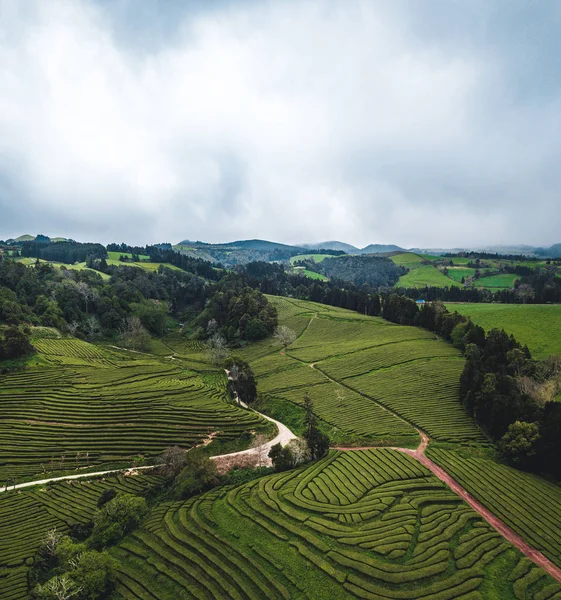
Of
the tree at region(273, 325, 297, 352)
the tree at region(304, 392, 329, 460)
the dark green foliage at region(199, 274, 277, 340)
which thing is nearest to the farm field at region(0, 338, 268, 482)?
the tree at region(304, 392, 329, 460)

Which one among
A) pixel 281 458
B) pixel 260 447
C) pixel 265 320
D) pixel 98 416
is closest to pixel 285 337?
pixel 265 320

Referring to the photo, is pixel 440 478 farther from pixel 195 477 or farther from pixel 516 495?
pixel 195 477

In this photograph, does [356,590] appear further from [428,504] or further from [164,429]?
[164,429]

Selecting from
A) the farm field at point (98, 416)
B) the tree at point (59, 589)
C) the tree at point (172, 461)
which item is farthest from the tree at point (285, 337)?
the tree at point (59, 589)

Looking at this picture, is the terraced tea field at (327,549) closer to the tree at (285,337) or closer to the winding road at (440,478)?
the winding road at (440,478)

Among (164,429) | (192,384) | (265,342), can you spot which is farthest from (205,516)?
(265,342)

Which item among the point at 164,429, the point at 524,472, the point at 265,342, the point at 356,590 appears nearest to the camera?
the point at 356,590
